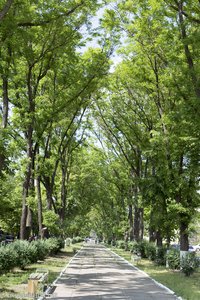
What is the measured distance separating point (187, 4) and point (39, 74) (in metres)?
8.70

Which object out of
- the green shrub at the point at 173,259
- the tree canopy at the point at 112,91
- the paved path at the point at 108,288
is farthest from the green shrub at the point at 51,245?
the paved path at the point at 108,288

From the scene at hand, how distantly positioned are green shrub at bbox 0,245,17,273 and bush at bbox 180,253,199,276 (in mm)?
7399

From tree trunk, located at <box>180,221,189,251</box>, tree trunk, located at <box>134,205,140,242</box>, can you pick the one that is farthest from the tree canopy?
tree trunk, located at <box>134,205,140,242</box>

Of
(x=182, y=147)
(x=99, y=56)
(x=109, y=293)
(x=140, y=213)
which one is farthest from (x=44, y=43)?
(x=140, y=213)

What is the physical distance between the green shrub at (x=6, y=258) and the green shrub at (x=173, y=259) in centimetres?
886

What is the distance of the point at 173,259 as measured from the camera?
20.3 meters

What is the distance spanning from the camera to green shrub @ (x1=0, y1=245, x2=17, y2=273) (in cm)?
1398

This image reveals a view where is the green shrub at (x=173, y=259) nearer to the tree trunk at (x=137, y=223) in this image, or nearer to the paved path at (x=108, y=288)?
the paved path at (x=108, y=288)

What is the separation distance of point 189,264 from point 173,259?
3277 mm

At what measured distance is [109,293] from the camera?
39.7 ft

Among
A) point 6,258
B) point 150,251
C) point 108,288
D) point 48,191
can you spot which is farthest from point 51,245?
point 108,288

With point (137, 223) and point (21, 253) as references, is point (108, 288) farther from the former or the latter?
point (137, 223)

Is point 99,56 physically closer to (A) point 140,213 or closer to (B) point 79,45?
(B) point 79,45

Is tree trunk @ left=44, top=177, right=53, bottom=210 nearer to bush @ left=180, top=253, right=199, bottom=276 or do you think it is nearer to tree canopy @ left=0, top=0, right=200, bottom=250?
tree canopy @ left=0, top=0, right=200, bottom=250
